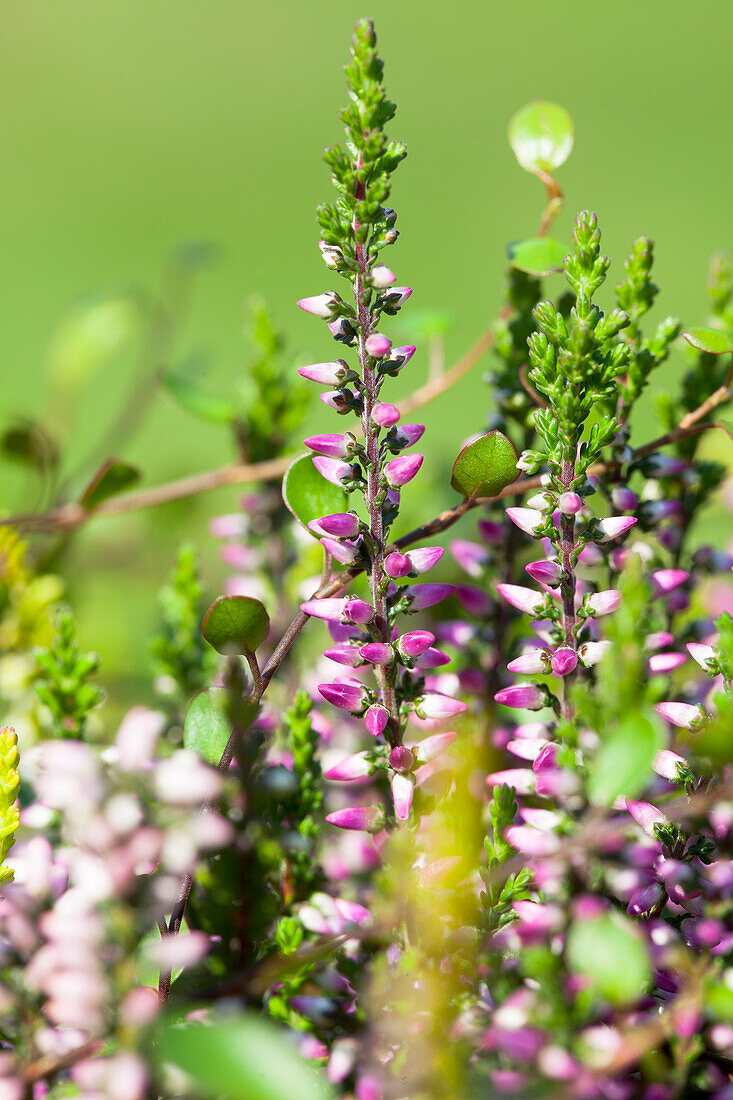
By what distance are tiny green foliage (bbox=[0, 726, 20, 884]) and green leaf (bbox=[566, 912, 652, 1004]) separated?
0.13 metres

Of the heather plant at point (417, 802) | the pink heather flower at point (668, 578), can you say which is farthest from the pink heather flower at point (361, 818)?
the pink heather flower at point (668, 578)

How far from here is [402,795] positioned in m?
0.23

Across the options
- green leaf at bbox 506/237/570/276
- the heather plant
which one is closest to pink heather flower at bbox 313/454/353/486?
the heather plant

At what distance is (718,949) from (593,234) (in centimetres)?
17

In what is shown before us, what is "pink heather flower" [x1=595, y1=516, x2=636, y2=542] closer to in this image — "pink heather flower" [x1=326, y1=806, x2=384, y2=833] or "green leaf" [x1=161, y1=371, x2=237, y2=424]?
"pink heather flower" [x1=326, y1=806, x2=384, y2=833]

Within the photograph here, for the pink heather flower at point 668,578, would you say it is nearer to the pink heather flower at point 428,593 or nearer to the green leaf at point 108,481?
the pink heather flower at point 428,593

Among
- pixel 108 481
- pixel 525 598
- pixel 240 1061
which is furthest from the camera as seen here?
pixel 108 481

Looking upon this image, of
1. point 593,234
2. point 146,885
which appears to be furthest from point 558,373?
point 146,885

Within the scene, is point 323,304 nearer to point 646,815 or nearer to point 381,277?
point 381,277

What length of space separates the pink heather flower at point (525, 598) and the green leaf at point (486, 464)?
3cm

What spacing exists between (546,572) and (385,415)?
2.2 inches

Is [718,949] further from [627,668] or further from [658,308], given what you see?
[658,308]

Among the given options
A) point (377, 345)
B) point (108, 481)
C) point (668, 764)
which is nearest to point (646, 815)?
point (668, 764)

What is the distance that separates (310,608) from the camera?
23cm
